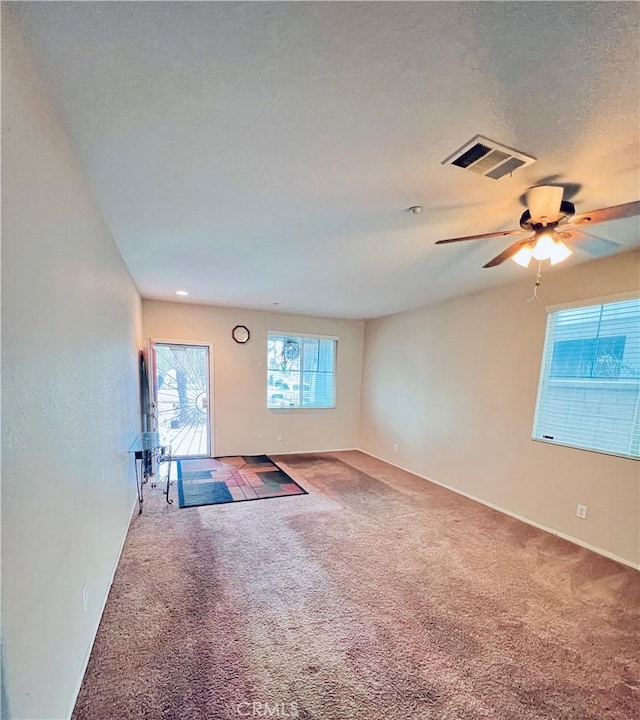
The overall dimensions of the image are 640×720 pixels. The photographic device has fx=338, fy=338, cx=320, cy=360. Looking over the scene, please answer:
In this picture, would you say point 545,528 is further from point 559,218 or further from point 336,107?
point 336,107

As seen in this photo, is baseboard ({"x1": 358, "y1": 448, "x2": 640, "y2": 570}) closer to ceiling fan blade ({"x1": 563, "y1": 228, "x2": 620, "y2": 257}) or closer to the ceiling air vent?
ceiling fan blade ({"x1": 563, "y1": 228, "x2": 620, "y2": 257})

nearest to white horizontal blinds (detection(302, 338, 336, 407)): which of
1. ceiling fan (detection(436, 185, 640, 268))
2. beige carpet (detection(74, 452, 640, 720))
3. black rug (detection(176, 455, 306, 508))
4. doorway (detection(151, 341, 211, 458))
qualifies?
black rug (detection(176, 455, 306, 508))

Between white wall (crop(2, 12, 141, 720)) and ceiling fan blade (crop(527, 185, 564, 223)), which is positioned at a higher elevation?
ceiling fan blade (crop(527, 185, 564, 223))

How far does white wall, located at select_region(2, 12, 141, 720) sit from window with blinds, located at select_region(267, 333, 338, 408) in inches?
156

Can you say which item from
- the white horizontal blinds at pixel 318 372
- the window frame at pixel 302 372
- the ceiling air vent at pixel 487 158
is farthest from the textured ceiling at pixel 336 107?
the white horizontal blinds at pixel 318 372

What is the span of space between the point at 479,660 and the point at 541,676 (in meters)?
0.29

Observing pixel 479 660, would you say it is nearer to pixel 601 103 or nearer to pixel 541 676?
pixel 541 676

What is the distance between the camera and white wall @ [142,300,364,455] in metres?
5.35

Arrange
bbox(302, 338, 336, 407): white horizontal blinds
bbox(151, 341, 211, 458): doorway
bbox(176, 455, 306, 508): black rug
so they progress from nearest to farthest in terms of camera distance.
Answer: bbox(176, 455, 306, 508): black rug
bbox(151, 341, 211, 458): doorway
bbox(302, 338, 336, 407): white horizontal blinds

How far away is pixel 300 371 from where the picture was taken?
6234 millimetres

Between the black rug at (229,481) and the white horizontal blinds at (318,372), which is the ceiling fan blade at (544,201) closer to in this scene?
the black rug at (229,481)

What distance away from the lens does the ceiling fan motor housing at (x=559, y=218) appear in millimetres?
1902

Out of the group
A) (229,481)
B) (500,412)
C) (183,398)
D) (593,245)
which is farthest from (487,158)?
(183,398)

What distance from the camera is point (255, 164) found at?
1.68 m
